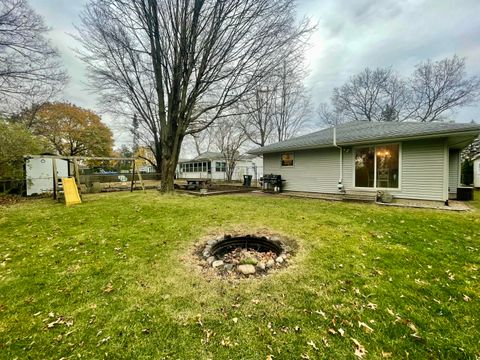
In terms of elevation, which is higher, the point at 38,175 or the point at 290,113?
the point at 290,113

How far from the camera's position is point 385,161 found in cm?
859

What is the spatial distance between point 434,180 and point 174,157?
1098 cm

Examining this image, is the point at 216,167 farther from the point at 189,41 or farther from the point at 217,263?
the point at 217,263

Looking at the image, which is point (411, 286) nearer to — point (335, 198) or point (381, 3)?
point (335, 198)

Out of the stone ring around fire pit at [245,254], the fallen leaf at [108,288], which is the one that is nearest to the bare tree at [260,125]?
the stone ring around fire pit at [245,254]

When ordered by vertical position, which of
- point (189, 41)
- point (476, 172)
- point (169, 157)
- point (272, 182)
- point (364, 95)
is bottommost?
point (272, 182)

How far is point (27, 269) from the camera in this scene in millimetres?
3186

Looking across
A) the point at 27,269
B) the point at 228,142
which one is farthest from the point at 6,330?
the point at 228,142

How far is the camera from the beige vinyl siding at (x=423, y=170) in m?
7.45

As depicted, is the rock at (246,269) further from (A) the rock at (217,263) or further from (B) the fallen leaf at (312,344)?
(B) the fallen leaf at (312,344)

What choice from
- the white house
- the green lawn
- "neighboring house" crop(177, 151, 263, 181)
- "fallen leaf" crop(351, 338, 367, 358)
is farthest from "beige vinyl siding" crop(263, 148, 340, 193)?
the white house

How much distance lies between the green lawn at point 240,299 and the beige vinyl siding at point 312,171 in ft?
17.9

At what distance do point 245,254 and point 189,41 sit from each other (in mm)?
8492

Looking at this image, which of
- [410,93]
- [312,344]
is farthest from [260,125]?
[312,344]
